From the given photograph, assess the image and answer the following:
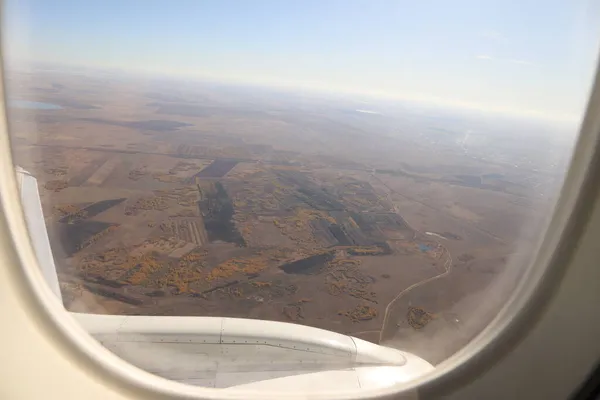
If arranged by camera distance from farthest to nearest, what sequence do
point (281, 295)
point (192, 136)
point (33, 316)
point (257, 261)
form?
point (192, 136) → point (257, 261) → point (281, 295) → point (33, 316)

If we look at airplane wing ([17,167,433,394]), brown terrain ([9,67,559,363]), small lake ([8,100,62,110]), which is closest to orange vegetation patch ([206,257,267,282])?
brown terrain ([9,67,559,363])

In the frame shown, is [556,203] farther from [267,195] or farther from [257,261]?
[267,195]

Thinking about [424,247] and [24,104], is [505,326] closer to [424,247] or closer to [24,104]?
[24,104]

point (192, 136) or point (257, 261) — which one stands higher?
point (192, 136)

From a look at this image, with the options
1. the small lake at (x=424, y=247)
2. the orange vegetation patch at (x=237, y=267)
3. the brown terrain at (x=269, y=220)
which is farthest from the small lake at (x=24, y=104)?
the small lake at (x=424, y=247)

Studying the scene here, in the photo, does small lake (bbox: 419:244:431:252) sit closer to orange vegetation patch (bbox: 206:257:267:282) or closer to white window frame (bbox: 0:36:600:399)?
orange vegetation patch (bbox: 206:257:267:282)

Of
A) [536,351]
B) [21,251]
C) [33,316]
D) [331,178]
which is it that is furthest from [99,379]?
[331,178]
